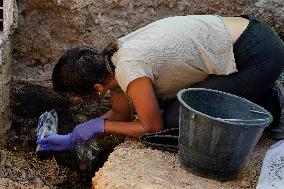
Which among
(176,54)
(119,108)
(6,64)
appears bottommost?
(119,108)

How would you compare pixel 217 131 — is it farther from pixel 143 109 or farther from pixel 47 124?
pixel 47 124

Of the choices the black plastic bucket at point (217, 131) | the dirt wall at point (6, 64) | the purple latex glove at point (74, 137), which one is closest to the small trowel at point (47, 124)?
the purple latex glove at point (74, 137)

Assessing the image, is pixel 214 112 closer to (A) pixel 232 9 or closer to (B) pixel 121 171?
(B) pixel 121 171

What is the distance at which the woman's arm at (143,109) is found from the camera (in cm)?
245

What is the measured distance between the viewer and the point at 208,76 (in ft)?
8.82

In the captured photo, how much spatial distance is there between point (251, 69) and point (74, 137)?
1.00 metres

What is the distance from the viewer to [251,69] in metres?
2.63

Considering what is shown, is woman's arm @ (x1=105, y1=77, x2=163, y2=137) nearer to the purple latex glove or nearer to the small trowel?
the purple latex glove

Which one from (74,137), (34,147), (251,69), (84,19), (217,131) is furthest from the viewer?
(84,19)

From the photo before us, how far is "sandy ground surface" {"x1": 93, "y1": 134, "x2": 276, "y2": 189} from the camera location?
7.18ft

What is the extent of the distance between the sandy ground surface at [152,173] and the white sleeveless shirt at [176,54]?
32 cm

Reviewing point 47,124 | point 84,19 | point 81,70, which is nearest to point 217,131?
point 81,70

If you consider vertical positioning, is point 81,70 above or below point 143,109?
above

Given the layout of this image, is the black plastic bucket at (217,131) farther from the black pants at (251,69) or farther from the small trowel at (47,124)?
the small trowel at (47,124)
